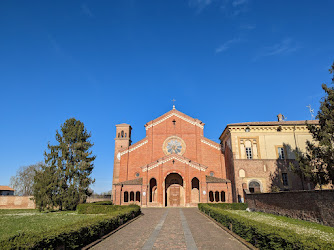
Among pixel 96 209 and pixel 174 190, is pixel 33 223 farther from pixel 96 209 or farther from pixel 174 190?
pixel 174 190

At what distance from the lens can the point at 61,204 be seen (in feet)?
94.7

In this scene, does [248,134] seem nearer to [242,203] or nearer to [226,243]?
[242,203]

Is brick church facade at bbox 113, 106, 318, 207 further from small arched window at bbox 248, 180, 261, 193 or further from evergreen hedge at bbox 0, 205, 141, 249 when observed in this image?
evergreen hedge at bbox 0, 205, 141, 249

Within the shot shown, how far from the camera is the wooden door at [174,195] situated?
34.7 m

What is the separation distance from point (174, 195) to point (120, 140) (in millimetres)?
15574

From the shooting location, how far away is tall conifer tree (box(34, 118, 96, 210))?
1096 inches

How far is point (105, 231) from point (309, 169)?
18924 millimetres

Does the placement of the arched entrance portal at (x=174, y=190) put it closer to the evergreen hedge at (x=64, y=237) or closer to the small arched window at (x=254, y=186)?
the small arched window at (x=254, y=186)

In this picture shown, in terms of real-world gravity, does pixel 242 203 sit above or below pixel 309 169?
below

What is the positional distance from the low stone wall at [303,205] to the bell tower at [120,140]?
2547 cm

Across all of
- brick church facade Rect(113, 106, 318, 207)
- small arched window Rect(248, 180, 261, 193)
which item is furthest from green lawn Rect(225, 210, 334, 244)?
small arched window Rect(248, 180, 261, 193)

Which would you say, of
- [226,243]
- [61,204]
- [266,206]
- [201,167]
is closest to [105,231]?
[226,243]

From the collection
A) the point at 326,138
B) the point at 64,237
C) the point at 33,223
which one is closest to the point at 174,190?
the point at 33,223

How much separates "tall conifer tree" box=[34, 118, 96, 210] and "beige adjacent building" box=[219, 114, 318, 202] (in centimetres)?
2066
